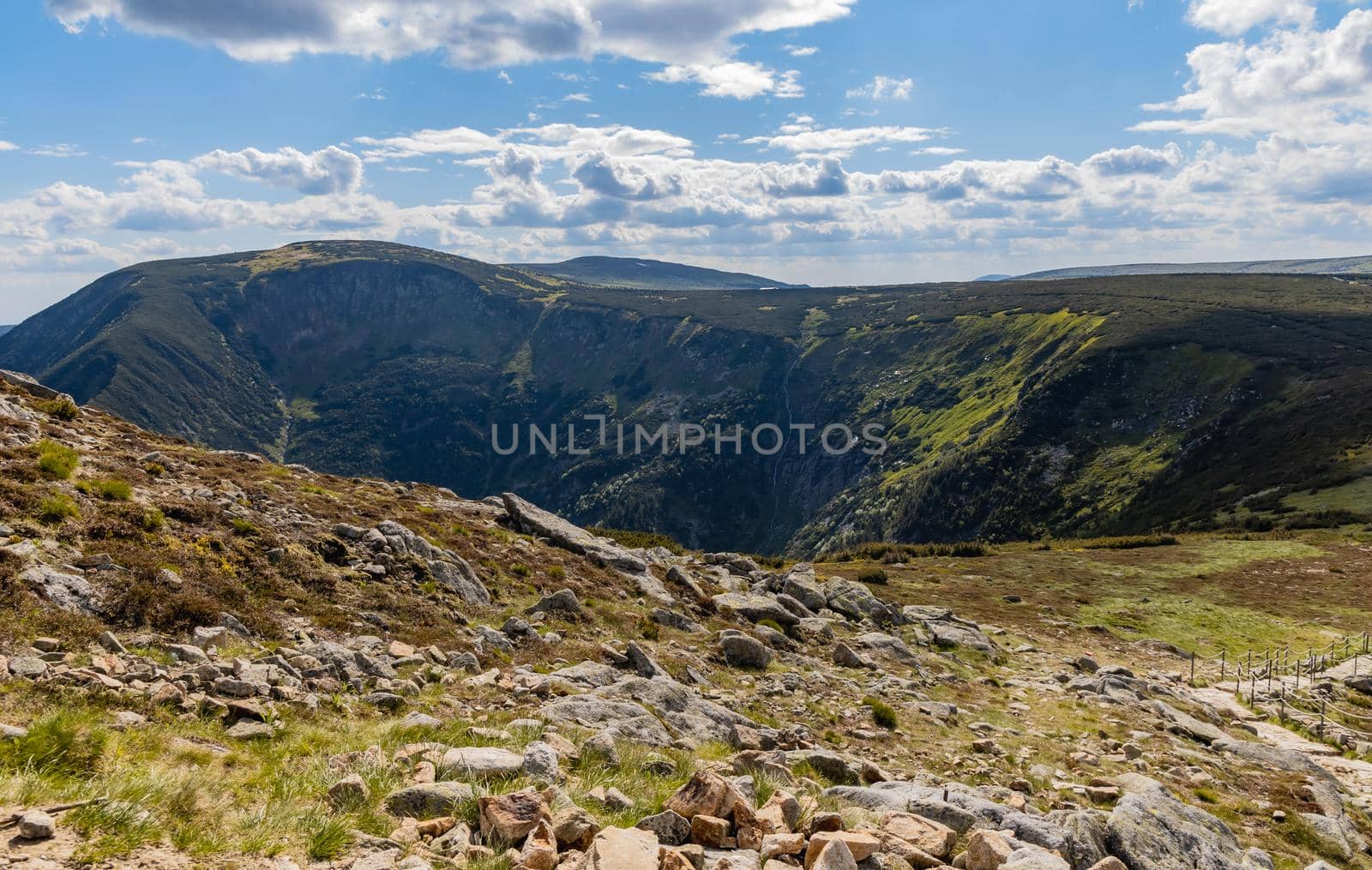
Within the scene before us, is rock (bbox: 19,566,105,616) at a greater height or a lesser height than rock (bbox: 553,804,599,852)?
greater

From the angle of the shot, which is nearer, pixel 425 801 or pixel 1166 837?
pixel 425 801

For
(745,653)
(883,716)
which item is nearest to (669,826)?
(883,716)

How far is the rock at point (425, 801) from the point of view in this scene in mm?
7332

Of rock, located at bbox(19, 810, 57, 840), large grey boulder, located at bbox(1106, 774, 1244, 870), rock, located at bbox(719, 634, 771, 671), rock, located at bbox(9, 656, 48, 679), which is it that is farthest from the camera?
rock, located at bbox(719, 634, 771, 671)

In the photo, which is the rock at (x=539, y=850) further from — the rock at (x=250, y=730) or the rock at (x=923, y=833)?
the rock at (x=250, y=730)

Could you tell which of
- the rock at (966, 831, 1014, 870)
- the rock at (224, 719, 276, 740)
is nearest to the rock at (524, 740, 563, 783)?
the rock at (224, 719, 276, 740)

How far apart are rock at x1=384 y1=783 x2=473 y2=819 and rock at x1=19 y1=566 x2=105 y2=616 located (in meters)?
7.68

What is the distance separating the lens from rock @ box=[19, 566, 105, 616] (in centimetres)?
1130

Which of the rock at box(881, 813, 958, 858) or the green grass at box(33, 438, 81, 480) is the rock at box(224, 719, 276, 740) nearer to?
the rock at box(881, 813, 958, 858)

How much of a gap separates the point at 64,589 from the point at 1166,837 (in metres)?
17.4

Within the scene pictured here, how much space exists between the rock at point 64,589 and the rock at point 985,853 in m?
13.3

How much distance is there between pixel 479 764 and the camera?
8.44 metres

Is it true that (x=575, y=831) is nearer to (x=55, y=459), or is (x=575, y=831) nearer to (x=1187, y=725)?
(x=55, y=459)

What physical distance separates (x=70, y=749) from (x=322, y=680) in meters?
4.54
